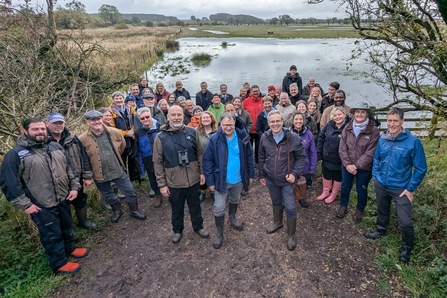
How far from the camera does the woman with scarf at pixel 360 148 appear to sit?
4074 millimetres

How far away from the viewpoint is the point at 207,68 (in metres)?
27.3

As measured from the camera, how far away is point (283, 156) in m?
3.89

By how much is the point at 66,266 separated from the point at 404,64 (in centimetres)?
660

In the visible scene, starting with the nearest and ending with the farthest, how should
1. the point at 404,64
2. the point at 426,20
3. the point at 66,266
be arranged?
the point at 66,266 < the point at 426,20 < the point at 404,64

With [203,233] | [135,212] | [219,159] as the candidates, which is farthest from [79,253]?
[219,159]

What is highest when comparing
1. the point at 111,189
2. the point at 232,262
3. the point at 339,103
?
the point at 339,103

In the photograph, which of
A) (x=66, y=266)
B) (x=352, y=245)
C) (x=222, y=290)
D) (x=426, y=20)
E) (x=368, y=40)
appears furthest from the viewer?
(x=368, y=40)

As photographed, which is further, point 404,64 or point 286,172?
point 404,64

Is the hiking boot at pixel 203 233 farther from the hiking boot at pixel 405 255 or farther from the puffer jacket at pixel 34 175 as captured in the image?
the hiking boot at pixel 405 255

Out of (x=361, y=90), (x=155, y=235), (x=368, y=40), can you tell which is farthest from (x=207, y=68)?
(x=155, y=235)

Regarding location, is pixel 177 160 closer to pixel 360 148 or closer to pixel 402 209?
pixel 360 148

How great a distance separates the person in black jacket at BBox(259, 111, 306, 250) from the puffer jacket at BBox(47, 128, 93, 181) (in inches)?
112

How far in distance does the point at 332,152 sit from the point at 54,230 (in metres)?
4.52

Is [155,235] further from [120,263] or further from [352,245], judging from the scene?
[352,245]
